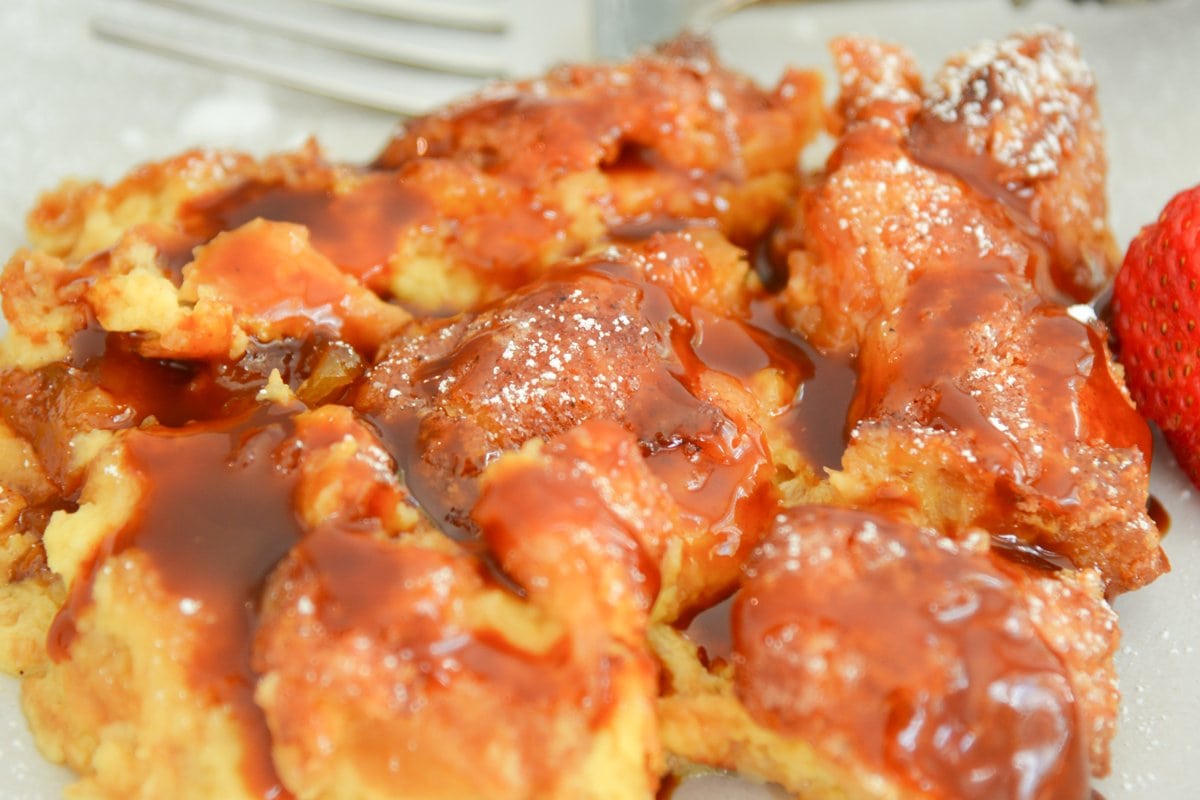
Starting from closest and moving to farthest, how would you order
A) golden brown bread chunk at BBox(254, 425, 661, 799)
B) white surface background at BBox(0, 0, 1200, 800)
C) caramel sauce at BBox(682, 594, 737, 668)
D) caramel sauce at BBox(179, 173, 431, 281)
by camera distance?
golden brown bread chunk at BBox(254, 425, 661, 799) → caramel sauce at BBox(682, 594, 737, 668) → caramel sauce at BBox(179, 173, 431, 281) → white surface background at BBox(0, 0, 1200, 800)

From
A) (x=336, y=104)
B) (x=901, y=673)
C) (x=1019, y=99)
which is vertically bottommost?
(x=336, y=104)

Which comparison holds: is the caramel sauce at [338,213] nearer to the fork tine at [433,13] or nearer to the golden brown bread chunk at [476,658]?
the golden brown bread chunk at [476,658]

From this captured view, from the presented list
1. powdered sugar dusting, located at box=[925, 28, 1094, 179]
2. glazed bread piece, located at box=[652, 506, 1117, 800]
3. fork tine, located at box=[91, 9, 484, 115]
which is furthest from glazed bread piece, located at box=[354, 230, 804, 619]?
fork tine, located at box=[91, 9, 484, 115]

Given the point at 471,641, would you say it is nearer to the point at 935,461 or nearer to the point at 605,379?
the point at 605,379

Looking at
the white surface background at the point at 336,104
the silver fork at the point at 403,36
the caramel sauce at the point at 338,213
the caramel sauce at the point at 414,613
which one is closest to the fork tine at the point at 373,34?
the silver fork at the point at 403,36

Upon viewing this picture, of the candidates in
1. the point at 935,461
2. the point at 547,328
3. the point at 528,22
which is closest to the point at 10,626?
the point at 547,328

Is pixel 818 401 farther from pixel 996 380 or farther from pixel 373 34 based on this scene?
pixel 373 34

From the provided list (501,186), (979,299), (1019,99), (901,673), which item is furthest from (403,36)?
(901,673)

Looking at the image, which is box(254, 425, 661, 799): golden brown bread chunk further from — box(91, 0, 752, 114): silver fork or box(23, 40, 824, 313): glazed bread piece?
box(91, 0, 752, 114): silver fork
